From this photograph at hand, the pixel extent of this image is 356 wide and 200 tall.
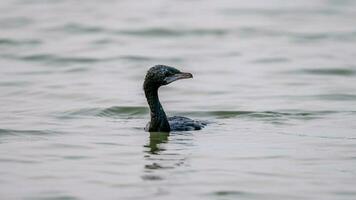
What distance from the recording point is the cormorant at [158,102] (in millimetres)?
16531

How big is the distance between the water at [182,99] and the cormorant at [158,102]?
0.28m

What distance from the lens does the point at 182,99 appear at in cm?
2116

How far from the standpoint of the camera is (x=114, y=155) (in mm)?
15320

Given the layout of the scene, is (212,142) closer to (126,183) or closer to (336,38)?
(126,183)

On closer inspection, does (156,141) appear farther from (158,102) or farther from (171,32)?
(171,32)

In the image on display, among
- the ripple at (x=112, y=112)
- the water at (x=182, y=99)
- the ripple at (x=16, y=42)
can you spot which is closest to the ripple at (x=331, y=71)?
the water at (x=182, y=99)

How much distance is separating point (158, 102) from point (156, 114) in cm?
18

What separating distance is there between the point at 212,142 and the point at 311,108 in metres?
3.79

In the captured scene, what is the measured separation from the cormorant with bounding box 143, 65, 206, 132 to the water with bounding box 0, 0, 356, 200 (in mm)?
282

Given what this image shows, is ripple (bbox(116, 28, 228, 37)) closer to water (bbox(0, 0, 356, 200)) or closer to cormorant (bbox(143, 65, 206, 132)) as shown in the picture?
water (bbox(0, 0, 356, 200))

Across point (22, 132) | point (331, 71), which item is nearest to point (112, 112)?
point (22, 132)

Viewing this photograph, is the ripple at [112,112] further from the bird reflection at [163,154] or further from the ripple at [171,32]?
the ripple at [171,32]

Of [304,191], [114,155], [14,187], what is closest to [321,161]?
[304,191]

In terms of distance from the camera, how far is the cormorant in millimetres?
16531
